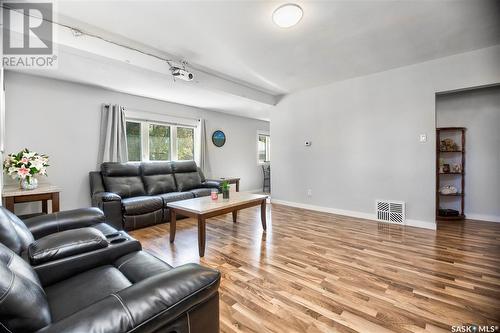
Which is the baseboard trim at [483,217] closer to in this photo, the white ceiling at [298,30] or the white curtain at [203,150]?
the white ceiling at [298,30]

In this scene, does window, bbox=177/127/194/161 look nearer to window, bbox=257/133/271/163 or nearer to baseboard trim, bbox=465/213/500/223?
window, bbox=257/133/271/163

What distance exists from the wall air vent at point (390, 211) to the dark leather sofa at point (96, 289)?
12.0 ft

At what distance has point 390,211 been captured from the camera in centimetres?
379

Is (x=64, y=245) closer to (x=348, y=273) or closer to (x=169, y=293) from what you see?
(x=169, y=293)

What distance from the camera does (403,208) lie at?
12.0ft

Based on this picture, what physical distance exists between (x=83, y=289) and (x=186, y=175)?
366cm

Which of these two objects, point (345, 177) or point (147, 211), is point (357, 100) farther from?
point (147, 211)

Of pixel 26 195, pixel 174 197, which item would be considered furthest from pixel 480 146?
pixel 26 195

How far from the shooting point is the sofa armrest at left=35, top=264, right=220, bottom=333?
2.36ft

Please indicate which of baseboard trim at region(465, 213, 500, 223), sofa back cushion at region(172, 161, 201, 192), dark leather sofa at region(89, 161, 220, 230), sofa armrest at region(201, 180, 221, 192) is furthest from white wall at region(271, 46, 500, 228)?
dark leather sofa at region(89, 161, 220, 230)

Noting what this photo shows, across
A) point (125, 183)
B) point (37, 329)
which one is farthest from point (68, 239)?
point (125, 183)

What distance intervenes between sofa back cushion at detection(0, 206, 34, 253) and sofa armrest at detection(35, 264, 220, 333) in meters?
0.93

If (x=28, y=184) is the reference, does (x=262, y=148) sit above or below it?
above

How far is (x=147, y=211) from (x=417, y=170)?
13.8ft
